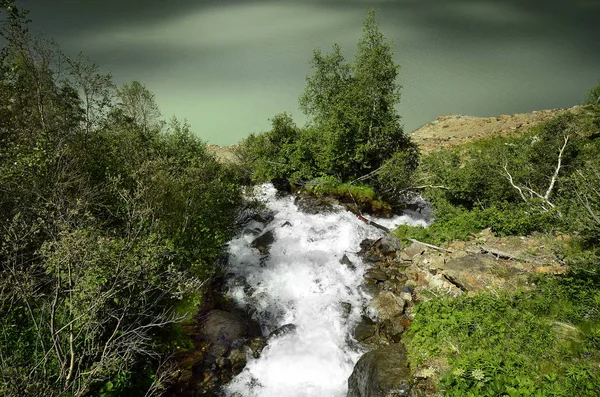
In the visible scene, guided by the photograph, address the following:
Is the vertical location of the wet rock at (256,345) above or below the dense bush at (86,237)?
below

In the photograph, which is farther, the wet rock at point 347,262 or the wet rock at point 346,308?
the wet rock at point 347,262

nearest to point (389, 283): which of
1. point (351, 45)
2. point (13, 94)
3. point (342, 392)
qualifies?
point (342, 392)

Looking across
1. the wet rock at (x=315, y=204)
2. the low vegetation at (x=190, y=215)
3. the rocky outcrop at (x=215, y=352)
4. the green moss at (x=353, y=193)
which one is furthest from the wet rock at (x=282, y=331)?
the green moss at (x=353, y=193)

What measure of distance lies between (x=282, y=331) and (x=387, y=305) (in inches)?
195

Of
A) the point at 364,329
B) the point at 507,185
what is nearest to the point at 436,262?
the point at 364,329

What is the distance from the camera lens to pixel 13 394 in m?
5.77

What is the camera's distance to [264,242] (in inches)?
775

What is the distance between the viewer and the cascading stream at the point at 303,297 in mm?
11969

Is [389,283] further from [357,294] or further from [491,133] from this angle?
[491,133]

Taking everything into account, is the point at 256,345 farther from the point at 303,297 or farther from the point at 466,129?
the point at 466,129

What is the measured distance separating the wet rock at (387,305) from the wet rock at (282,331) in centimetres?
388

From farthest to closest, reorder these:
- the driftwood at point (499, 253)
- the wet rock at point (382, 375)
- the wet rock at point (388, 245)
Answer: the wet rock at point (388, 245) < the driftwood at point (499, 253) < the wet rock at point (382, 375)

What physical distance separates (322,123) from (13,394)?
2241cm

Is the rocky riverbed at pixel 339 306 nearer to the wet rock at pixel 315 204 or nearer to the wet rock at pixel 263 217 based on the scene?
the wet rock at pixel 263 217
